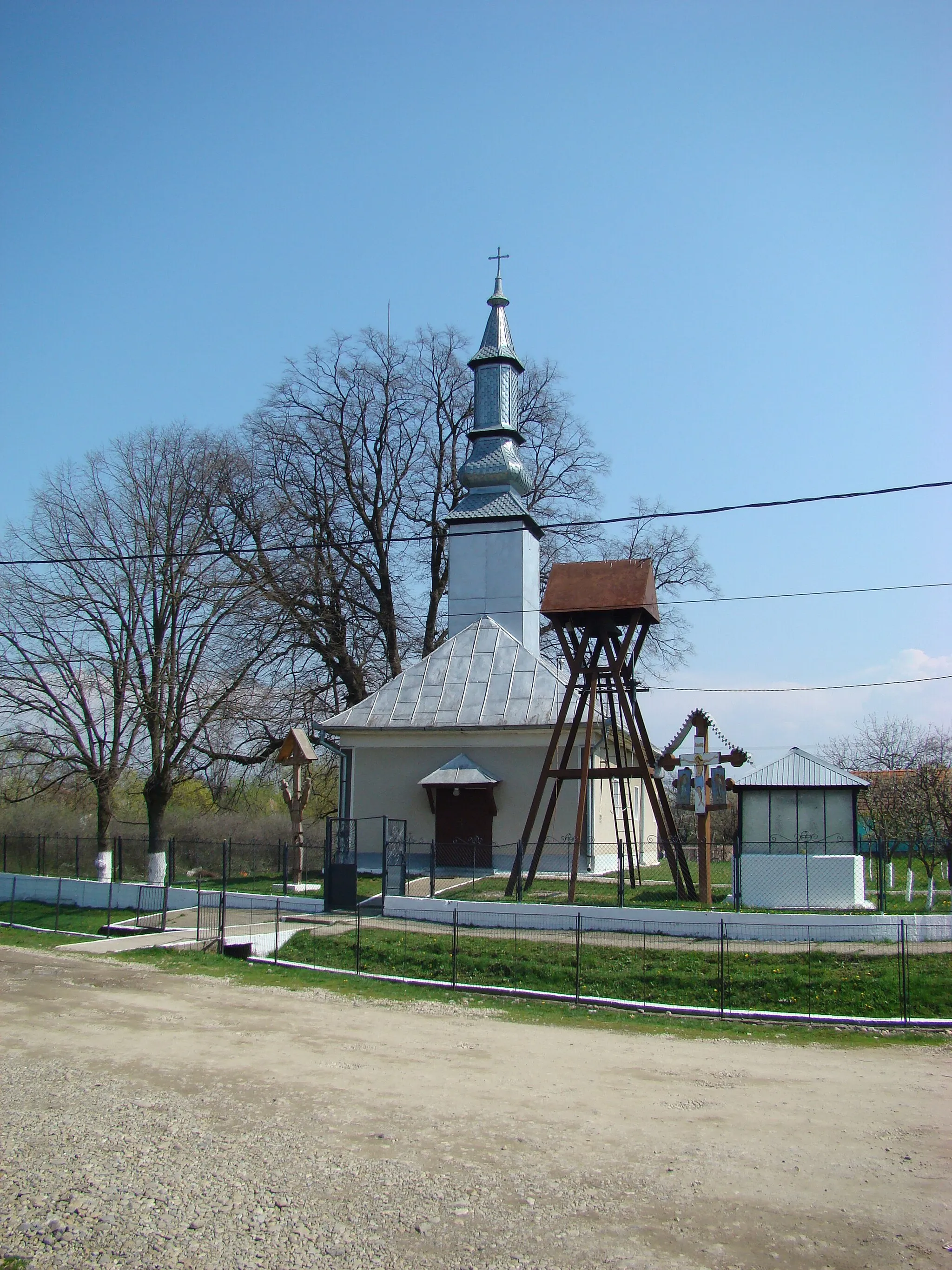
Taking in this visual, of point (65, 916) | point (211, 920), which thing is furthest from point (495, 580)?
point (65, 916)

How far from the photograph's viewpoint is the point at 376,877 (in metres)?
23.4

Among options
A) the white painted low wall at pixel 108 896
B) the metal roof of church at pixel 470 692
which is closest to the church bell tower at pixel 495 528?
the metal roof of church at pixel 470 692

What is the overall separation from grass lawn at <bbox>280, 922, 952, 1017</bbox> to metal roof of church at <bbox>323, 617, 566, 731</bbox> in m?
8.31

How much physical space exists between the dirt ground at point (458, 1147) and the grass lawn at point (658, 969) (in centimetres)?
183

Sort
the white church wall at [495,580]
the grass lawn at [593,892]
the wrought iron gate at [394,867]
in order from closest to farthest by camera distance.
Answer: the grass lawn at [593,892], the wrought iron gate at [394,867], the white church wall at [495,580]

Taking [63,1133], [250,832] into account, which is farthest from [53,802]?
[63,1133]

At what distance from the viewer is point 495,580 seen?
98.3 ft

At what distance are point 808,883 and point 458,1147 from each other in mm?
12290

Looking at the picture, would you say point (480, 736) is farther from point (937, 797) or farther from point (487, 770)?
point (937, 797)

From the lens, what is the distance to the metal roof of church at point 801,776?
1927 cm

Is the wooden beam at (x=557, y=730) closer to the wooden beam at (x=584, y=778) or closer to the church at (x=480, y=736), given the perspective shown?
the wooden beam at (x=584, y=778)

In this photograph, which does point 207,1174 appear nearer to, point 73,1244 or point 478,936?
point 73,1244

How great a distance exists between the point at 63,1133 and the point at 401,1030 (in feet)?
14.6

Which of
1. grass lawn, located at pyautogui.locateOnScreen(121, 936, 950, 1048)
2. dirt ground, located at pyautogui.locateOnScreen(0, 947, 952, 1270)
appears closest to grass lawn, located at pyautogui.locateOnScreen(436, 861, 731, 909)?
grass lawn, located at pyautogui.locateOnScreen(121, 936, 950, 1048)
